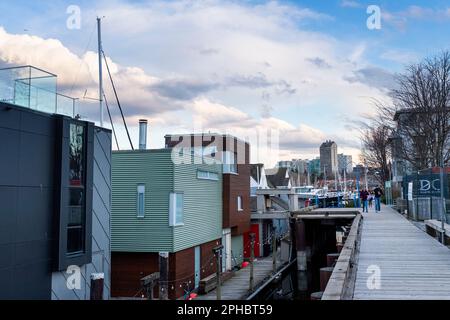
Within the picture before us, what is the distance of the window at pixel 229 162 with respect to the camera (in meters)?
31.4

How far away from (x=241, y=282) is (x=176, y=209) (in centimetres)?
627

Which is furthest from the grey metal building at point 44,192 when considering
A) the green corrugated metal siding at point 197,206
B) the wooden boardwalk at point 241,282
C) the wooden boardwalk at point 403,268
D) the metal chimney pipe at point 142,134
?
the metal chimney pipe at point 142,134

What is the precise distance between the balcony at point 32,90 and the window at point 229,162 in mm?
16278

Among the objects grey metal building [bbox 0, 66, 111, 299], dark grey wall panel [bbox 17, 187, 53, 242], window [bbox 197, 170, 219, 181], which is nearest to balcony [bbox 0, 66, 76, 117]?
grey metal building [bbox 0, 66, 111, 299]

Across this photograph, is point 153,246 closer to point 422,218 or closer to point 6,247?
point 6,247

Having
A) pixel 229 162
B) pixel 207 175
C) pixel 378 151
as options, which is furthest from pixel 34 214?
pixel 378 151

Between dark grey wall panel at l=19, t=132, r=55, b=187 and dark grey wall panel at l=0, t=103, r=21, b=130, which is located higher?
dark grey wall panel at l=0, t=103, r=21, b=130

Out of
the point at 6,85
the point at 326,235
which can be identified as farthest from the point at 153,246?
the point at 326,235

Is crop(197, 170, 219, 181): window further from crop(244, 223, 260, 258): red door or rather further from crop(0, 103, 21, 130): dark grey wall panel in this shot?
crop(0, 103, 21, 130): dark grey wall panel

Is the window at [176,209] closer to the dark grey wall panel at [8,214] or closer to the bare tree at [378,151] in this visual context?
the dark grey wall panel at [8,214]

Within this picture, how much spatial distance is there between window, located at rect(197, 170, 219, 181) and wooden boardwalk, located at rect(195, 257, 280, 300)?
19.5 feet

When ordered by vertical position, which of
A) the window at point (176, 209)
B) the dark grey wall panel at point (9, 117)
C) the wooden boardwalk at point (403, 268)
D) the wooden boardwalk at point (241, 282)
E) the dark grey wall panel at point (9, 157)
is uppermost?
the dark grey wall panel at point (9, 117)

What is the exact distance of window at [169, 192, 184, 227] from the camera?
2238cm

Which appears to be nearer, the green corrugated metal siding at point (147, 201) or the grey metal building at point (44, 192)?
the grey metal building at point (44, 192)
